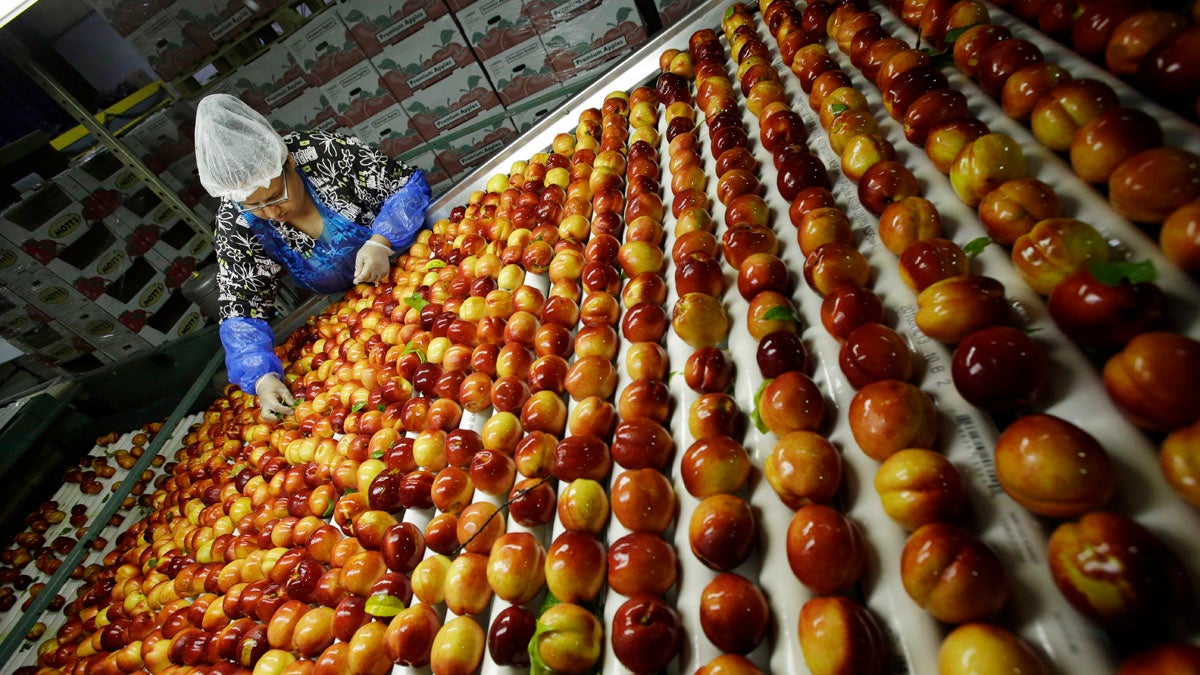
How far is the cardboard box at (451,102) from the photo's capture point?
5.70m

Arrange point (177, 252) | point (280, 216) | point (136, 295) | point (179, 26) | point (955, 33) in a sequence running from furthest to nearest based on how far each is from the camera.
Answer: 1. point (177, 252)
2. point (136, 295)
3. point (179, 26)
4. point (280, 216)
5. point (955, 33)

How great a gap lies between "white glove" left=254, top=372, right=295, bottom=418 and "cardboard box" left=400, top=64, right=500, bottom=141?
382 centimetres

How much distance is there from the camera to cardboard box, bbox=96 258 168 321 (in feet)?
19.3

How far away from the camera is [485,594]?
141cm

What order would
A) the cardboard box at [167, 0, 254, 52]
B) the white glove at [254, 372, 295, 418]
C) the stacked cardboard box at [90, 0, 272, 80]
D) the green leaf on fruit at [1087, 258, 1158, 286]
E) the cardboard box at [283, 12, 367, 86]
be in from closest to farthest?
the green leaf on fruit at [1087, 258, 1158, 286] < the white glove at [254, 372, 295, 418] < the stacked cardboard box at [90, 0, 272, 80] < the cardboard box at [167, 0, 254, 52] < the cardboard box at [283, 12, 367, 86]

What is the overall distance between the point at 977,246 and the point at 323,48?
6160mm

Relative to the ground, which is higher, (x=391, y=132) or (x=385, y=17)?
(x=385, y=17)

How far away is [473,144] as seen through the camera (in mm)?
6152

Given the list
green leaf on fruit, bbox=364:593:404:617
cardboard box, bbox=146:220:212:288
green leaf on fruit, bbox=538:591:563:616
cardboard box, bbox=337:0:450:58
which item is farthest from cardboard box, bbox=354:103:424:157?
green leaf on fruit, bbox=538:591:563:616

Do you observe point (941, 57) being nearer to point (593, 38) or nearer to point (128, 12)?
point (593, 38)

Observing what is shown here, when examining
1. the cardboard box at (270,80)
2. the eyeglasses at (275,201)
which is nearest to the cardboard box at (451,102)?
the cardboard box at (270,80)

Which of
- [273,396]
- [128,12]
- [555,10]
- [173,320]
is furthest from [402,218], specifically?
[173,320]

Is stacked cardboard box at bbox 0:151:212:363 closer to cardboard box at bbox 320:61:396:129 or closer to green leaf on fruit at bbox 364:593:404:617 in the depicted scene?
cardboard box at bbox 320:61:396:129

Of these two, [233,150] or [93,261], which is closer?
[233,150]
